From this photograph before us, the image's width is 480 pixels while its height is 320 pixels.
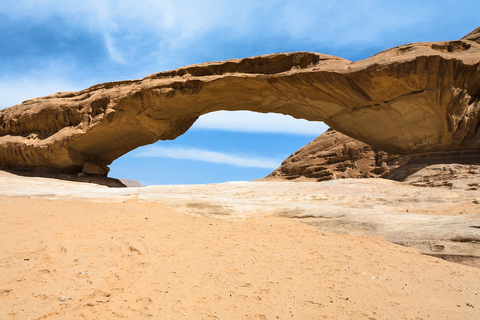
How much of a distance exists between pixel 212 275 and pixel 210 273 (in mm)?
64

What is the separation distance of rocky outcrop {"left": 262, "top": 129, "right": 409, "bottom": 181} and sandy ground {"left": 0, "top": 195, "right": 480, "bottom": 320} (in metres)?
15.2

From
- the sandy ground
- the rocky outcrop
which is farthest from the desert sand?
the rocky outcrop

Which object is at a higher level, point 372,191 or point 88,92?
point 88,92

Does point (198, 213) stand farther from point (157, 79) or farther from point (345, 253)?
point (157, 79)

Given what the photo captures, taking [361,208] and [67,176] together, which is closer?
[361,208]

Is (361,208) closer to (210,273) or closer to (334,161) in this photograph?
(210,273)

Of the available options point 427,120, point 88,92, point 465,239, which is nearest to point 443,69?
point 427,120

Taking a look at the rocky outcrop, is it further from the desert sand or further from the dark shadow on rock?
the desert sand

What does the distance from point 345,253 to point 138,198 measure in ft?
21.6

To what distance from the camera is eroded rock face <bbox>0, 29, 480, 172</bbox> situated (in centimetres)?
1270

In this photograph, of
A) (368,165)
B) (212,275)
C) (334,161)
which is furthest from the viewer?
(334,161)

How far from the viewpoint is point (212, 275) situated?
13.0ft

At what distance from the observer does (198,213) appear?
25.8 feet

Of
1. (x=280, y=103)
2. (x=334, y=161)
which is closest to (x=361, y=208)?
(x=280, y=103)
